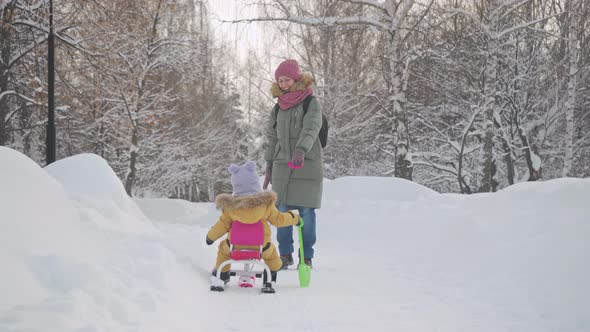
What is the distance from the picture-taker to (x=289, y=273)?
4867 mm

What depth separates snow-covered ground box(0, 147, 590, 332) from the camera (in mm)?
2547

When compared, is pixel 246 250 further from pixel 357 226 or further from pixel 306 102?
pixel 357 226

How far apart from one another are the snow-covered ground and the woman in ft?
1.36

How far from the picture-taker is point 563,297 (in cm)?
343

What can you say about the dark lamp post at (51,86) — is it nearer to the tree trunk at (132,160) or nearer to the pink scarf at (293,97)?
the pink scarf at (293,97)

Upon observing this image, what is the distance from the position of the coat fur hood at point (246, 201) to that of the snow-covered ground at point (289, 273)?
57 cm

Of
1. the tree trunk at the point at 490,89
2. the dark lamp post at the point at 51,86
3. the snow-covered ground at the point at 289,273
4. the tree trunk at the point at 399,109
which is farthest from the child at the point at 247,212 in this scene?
the tree trunk at the point at 490,89

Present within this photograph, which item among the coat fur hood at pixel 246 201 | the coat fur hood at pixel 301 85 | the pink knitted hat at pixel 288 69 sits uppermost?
the pink knitted hat at pixel 288 69

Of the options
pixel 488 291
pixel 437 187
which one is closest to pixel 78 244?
pixel 488 291

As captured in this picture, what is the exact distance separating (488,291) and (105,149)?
19.7 metres

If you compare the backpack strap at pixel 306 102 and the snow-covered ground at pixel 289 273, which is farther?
the backpack strap at pixel 306 102

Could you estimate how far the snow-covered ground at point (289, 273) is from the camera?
2547 mm

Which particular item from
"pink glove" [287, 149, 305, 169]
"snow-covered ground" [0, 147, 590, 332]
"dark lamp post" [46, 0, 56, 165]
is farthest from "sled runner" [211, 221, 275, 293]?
"dark lamp post" [46, 0, 56, 165]

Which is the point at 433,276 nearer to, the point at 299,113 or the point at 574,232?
the point at 574,232
